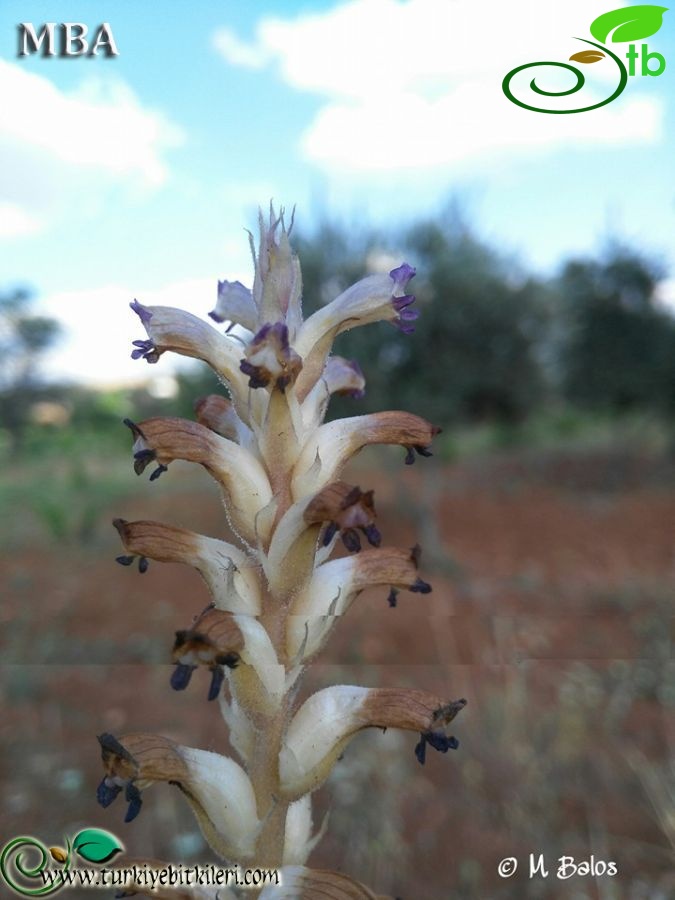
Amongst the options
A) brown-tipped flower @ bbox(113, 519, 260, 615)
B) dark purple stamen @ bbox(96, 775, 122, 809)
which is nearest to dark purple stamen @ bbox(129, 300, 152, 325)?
brown-tipped flower @ bbox(113, 519, 260, 615)

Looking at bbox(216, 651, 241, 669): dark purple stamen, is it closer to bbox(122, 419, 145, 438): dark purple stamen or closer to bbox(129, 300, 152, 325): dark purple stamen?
bbox(122, 419, 145, 438): dark purple stamen

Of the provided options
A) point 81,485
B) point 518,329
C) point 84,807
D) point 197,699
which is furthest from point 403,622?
point 518,329

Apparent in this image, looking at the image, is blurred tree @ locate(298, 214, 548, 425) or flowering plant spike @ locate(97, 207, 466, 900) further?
blurred tree @ locate(298, 214, 548, 425)

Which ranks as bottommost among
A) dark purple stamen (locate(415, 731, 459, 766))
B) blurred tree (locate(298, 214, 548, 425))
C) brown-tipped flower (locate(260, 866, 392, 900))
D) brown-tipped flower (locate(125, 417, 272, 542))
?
brown-tipped flower (locate(260, 866, 392, 900))

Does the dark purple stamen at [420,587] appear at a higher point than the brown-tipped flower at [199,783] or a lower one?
higher

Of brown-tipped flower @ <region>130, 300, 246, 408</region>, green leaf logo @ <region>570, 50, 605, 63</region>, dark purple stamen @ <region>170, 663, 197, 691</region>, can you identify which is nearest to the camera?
dark purple stamen @ <region>170, 663, 197, 691</region>

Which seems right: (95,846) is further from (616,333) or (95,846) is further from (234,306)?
(616,333)

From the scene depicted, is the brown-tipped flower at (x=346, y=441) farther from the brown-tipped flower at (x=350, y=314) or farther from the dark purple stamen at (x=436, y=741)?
the dark purple stamen at (x=436, y=741)

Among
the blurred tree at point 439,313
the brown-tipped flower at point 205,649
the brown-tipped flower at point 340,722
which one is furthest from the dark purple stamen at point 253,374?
the blurred tree at point 439,313
